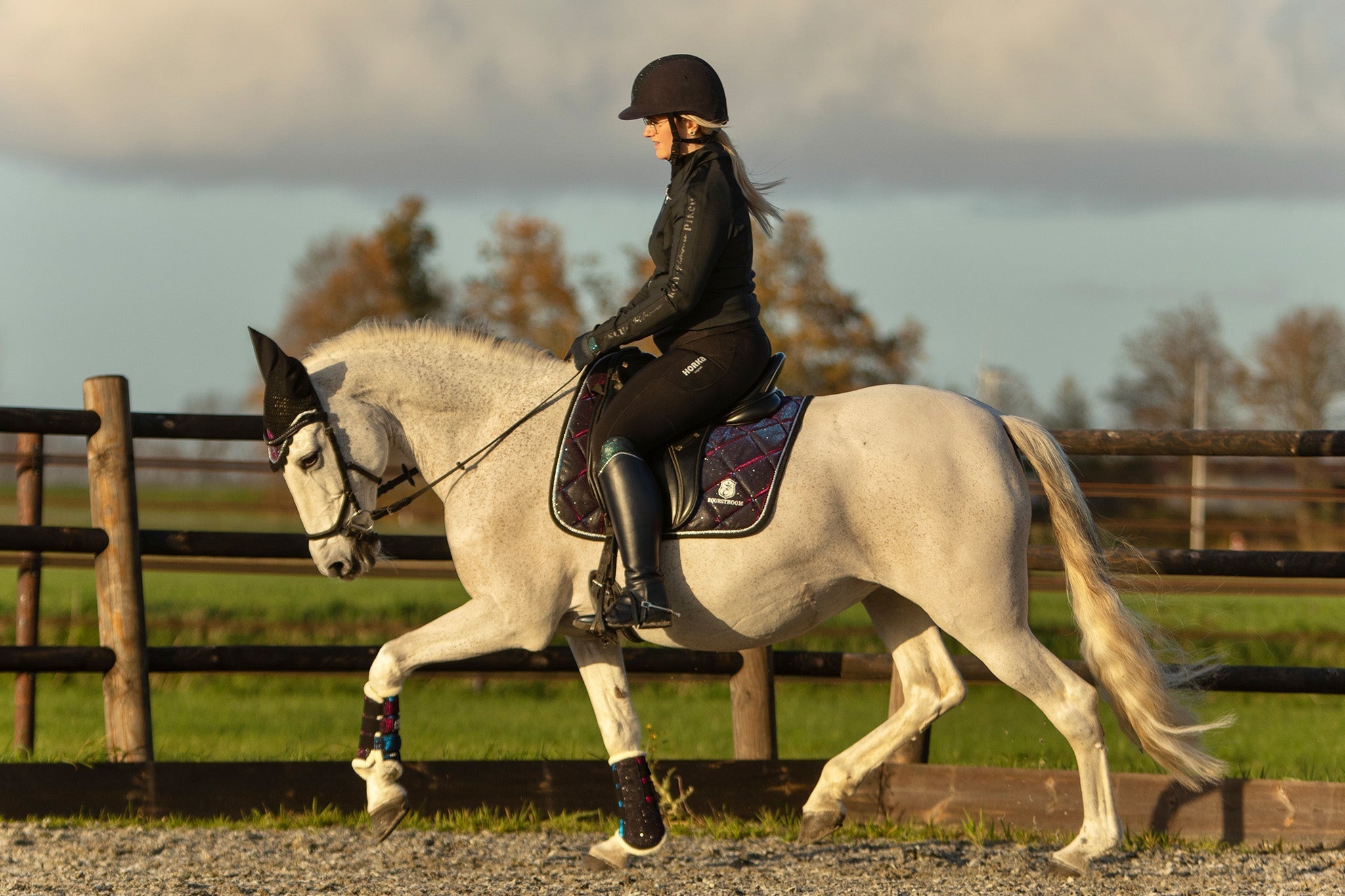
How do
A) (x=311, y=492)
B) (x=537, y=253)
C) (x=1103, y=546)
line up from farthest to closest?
1. (x=537, y=253)
2. (x=1103, y=546)
3. (x=311, y=492)

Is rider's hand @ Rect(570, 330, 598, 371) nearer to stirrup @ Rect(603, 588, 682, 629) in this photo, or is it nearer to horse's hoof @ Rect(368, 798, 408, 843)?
stirrup @ Rect(603, 588, 682, 629)

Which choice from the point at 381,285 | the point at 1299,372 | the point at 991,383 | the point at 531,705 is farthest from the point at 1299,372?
the point at 531,705

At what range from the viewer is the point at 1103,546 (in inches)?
202

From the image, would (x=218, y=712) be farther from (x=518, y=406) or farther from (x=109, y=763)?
(x=518, y=406)

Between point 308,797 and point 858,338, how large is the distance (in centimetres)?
3550

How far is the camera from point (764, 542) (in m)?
4.49

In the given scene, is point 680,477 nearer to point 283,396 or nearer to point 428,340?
point 428,340

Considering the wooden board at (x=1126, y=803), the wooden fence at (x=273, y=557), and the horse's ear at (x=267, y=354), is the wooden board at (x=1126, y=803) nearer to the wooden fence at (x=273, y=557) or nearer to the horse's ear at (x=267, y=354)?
the wooden fence at (x=273, y=557)

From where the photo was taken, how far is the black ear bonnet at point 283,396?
14.8 feet

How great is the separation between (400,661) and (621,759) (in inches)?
34.0

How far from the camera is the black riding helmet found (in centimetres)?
458

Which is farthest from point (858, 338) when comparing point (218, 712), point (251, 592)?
point (218, 712)

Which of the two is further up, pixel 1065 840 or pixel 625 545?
pixel 625 545

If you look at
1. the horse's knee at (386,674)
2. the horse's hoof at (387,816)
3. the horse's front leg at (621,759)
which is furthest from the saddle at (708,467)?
the horse's hoof at (387,816)
